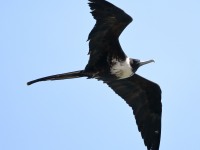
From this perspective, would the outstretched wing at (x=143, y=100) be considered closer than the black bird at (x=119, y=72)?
No

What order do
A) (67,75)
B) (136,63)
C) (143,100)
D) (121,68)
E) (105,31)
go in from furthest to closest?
(143,100) → (136,63) → (121,68) → (67,75) → (105,31)

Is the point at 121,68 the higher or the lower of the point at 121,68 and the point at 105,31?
the lower

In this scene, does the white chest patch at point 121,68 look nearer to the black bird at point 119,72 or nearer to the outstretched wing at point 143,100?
the black bird at point 119,72

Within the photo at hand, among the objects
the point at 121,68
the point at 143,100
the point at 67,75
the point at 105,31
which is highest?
the point at 105,31

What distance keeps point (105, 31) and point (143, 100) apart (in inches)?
80.9

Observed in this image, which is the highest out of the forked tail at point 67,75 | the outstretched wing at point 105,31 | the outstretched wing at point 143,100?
the outstretched wing at point 105,31

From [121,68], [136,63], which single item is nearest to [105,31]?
[121,68]

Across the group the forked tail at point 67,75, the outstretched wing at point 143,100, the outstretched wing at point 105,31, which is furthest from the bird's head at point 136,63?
the forked tail at point 67,75

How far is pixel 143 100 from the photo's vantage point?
12.5 metres

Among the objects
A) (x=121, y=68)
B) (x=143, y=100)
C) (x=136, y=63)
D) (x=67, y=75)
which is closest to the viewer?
(x=67, y=75)

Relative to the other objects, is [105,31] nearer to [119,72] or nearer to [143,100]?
[119,72]

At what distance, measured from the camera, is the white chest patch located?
1134cm

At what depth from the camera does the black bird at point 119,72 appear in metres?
10.8

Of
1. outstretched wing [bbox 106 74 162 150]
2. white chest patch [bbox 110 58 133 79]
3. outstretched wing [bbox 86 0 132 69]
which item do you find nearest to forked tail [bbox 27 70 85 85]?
outstretched wing [bbox 86 0 132 69]
